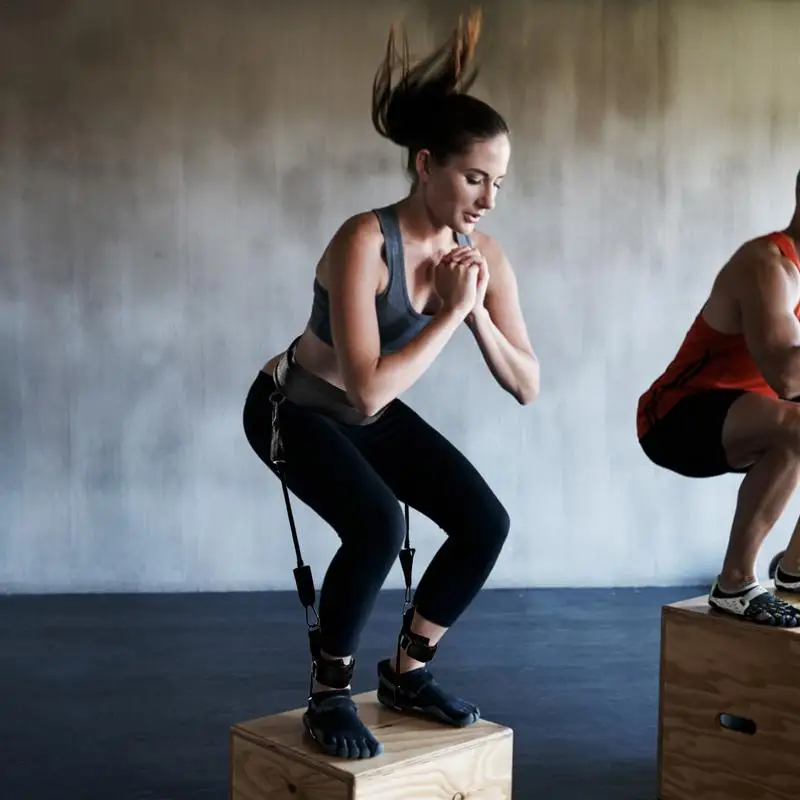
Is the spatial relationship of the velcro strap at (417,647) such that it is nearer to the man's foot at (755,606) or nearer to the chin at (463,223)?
the man's foot at (755,606)

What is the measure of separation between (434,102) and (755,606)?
1212mm

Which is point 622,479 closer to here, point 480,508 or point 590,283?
point 590,283

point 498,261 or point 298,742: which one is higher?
point 498,261

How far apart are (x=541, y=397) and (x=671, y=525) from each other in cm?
74

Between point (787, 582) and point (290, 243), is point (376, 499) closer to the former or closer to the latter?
point (787, 582)

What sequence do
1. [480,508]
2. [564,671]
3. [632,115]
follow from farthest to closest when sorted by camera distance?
1. [632,115]
2. [564,671]
3. [480,508]

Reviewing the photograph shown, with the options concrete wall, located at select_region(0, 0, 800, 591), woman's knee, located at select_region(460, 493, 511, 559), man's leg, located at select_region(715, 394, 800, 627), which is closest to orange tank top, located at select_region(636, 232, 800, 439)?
man's leg, located at select_region(715, 394, 800, 627)

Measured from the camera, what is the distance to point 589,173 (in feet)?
14.0

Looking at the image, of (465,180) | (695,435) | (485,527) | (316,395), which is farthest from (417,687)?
(465,180)

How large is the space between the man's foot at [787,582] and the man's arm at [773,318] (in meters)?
0.57

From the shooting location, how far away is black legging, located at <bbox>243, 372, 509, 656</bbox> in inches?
77.3

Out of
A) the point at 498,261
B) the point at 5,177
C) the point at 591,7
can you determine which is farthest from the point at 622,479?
the point at 5,177

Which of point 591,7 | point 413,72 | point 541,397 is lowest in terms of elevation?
point 541,397

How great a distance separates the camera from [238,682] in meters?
→ 3.09
